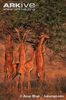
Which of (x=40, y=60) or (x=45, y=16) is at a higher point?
(x=45, y=16)

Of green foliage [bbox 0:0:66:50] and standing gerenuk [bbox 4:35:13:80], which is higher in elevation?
green foliage [bbox 0:0:66:50]

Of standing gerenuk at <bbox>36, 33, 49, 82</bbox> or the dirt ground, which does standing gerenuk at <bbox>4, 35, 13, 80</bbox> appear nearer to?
the dirt ground

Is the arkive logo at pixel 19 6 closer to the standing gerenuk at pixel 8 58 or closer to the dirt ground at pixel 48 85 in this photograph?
the standing gerenuk at pixel 8 58

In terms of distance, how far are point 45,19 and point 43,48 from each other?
49 cm

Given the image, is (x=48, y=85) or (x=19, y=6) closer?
(x=48, y=85)

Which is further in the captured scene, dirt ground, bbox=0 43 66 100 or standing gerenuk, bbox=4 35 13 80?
standing gerenuk, bbox=4 35 13 80

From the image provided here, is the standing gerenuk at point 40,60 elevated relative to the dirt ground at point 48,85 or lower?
elevated

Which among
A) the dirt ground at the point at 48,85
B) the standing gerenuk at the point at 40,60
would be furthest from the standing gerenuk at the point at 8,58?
the standing gerenuk at the point at 40,60

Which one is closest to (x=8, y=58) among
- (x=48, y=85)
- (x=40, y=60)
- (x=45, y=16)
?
(x=40, y=60)

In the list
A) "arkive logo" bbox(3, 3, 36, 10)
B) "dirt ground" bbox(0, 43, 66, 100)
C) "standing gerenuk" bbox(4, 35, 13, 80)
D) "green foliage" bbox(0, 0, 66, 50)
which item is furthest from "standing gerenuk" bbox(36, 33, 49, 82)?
"arkive logo" bbox(3, 3, 36, 10)

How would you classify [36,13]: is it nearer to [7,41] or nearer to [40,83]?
[7,41]

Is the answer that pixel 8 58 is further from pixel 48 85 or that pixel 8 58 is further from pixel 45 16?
pixel 45 16

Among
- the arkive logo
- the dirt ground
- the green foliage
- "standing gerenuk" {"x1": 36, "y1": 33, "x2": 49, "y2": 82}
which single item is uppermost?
the arkive logo

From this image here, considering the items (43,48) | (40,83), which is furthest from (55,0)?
(40,83)
